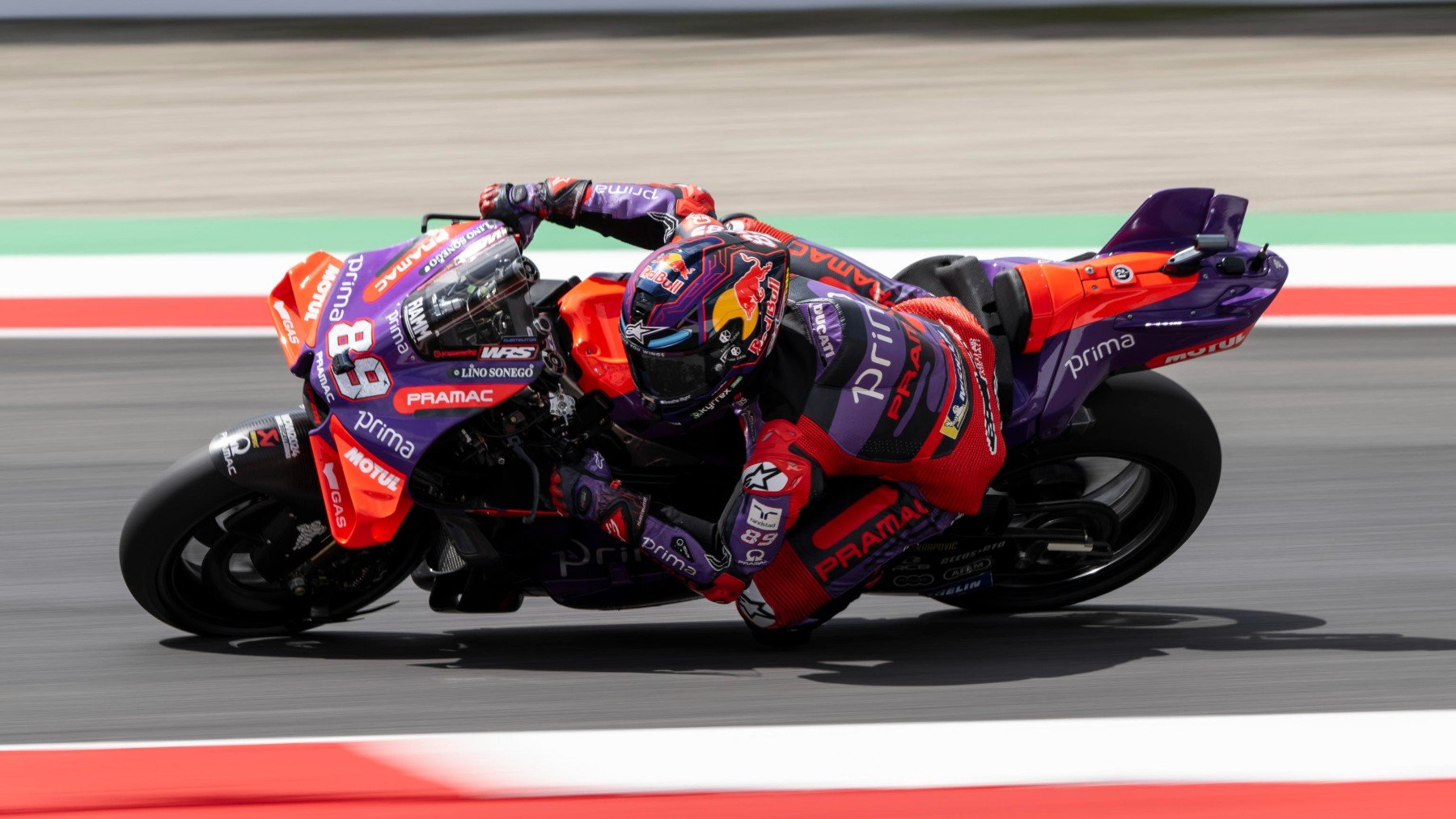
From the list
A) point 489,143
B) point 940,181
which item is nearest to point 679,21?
point 489,143

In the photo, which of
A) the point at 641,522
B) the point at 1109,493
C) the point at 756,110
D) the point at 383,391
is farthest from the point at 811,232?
the point at 383,391

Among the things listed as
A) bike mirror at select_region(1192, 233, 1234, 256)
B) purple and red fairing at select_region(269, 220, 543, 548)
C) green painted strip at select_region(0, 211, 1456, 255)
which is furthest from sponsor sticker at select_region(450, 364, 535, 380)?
green painted strip at select_region(0, 211, 1456, 255)

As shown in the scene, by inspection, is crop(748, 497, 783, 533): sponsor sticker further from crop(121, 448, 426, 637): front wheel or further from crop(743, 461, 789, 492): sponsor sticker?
crop(121, 448, 426, 637): front wheel

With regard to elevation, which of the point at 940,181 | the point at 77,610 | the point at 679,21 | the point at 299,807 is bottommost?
the point at 299,807

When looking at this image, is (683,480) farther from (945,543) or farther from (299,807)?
(299,807)

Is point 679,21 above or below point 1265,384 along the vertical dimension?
above

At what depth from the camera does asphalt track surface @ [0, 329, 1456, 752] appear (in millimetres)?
4230

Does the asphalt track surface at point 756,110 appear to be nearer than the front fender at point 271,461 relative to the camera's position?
No

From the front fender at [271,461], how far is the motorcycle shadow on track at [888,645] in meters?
0.58

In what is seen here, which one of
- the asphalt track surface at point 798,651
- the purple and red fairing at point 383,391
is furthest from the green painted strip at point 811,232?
the purple and red fairing at point 383,391

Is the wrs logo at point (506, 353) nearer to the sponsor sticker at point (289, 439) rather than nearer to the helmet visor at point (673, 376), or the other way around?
the helmet visor at point (673, 376)

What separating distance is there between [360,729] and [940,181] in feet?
26.4

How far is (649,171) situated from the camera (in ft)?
38.1

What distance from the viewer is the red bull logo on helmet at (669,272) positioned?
153 inches
